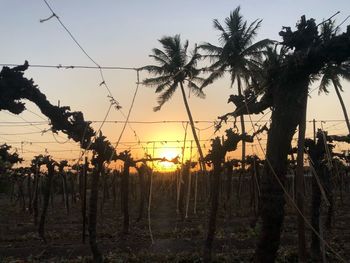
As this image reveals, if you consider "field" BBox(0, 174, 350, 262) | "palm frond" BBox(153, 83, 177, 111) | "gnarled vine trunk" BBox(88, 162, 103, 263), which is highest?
"palm frond" BBox(153, 83, 177, 111)

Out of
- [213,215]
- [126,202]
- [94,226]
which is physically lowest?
[94,226]

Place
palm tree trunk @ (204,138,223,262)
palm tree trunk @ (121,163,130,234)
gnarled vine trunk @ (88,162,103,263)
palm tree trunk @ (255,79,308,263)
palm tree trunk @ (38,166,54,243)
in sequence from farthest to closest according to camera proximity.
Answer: palm tree trunk @ (121,163,130,234) < palm tree trunk @ (38,166,54,243) < palm tree trunk @ (204,138,223,262) < gnarled vine trunk @ (88,162,103,263) < palm tree trunk @ (255,79,308,263)

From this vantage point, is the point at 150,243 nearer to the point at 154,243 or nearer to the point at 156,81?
the point at 154,243

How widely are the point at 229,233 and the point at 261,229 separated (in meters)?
12.8

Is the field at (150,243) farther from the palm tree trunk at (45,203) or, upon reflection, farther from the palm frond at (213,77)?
the palm frond at (213,77)

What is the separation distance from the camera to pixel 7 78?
1116 centimetres

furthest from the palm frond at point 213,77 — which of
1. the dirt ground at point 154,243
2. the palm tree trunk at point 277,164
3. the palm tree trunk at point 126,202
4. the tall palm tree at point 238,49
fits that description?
the palm tree trunk at point 277,164

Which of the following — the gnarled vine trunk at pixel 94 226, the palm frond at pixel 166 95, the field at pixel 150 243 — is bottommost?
the field at pixel 150 243

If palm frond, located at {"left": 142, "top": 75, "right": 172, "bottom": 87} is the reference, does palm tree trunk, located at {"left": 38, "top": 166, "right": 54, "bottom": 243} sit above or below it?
below

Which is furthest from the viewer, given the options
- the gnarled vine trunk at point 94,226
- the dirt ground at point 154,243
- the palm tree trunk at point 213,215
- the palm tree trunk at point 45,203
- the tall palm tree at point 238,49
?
the tall palm tree at point 238,49

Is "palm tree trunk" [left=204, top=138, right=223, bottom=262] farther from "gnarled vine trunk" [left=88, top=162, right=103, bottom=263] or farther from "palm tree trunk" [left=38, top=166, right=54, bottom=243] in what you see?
"palm tree trunk" [left=38, top=166, right=54, bottom=243]

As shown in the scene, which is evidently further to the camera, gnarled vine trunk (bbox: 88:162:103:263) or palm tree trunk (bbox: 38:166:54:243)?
palm tree trunk (bbox: 38:166:54:243)

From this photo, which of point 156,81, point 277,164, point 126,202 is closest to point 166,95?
point 156,81

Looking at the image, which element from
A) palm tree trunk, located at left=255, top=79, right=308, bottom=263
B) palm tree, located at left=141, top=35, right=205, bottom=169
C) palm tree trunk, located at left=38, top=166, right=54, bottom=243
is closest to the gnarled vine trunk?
palm tree trunk, located at left=38, top=166, right=54, bottom=243
